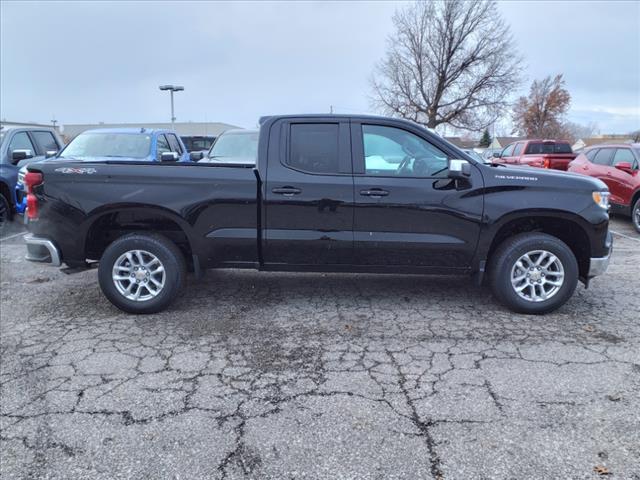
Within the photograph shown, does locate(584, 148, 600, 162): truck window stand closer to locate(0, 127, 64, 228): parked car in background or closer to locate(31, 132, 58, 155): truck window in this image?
locate(0, 127, 64, 228): parked car in background

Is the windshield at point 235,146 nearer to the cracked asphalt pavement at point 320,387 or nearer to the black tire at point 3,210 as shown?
the black tire at point 3,210

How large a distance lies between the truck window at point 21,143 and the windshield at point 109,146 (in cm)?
159

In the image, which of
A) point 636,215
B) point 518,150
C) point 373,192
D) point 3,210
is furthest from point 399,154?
point 518,150

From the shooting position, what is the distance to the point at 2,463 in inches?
103

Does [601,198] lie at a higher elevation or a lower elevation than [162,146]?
lower

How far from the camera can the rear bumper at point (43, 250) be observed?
4.71 meters

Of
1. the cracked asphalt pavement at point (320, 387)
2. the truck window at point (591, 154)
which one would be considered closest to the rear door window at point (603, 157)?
the truck window at point (591, 154)

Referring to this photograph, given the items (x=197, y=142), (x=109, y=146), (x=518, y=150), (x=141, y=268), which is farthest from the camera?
(x=197, y=142)

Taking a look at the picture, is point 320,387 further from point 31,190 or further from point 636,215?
point 636,215

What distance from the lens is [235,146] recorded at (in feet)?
31.5

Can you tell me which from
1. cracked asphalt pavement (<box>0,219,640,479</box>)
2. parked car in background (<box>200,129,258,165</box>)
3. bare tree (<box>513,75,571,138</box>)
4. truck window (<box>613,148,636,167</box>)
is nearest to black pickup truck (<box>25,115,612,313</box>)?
cracked asphalt pavement (<box>0,219,640,479</box>)

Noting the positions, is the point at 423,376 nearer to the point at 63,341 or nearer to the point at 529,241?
the point at 529,241

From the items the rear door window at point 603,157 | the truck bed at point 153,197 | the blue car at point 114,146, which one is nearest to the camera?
the truck bed at point 153,197

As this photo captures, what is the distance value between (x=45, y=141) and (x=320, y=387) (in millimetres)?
9846
